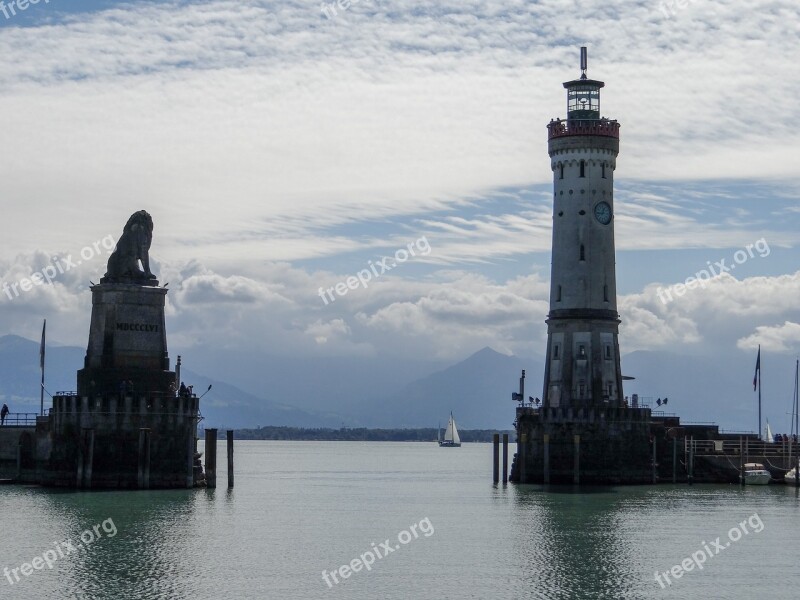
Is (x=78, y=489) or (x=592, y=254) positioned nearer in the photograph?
(x=78, y=489)

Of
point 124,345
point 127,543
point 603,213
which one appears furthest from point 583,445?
point 127,543

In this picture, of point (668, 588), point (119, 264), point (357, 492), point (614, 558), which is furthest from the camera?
point (357, 492)

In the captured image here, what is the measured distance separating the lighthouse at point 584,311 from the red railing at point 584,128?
0.27ft

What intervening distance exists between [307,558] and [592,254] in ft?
165

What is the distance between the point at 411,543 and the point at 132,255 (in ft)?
114

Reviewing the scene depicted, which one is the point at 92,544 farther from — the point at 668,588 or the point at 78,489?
the point at 668,588

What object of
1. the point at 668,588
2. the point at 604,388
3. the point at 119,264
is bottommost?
the point at 668,588

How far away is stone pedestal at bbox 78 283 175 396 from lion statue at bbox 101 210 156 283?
105cm

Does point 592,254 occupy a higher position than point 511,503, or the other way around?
point 592,254

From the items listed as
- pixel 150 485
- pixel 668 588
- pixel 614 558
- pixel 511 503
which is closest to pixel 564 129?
pixel 511 503

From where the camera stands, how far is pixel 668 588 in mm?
61938

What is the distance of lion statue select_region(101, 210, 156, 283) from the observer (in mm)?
99312

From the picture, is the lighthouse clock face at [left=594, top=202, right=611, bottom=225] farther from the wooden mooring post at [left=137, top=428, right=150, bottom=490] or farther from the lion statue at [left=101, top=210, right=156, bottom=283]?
the wooden mooring post at [left=137, top=428, right=150, bottom=490]

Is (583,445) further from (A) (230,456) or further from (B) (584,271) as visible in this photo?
(A) (230,456)
